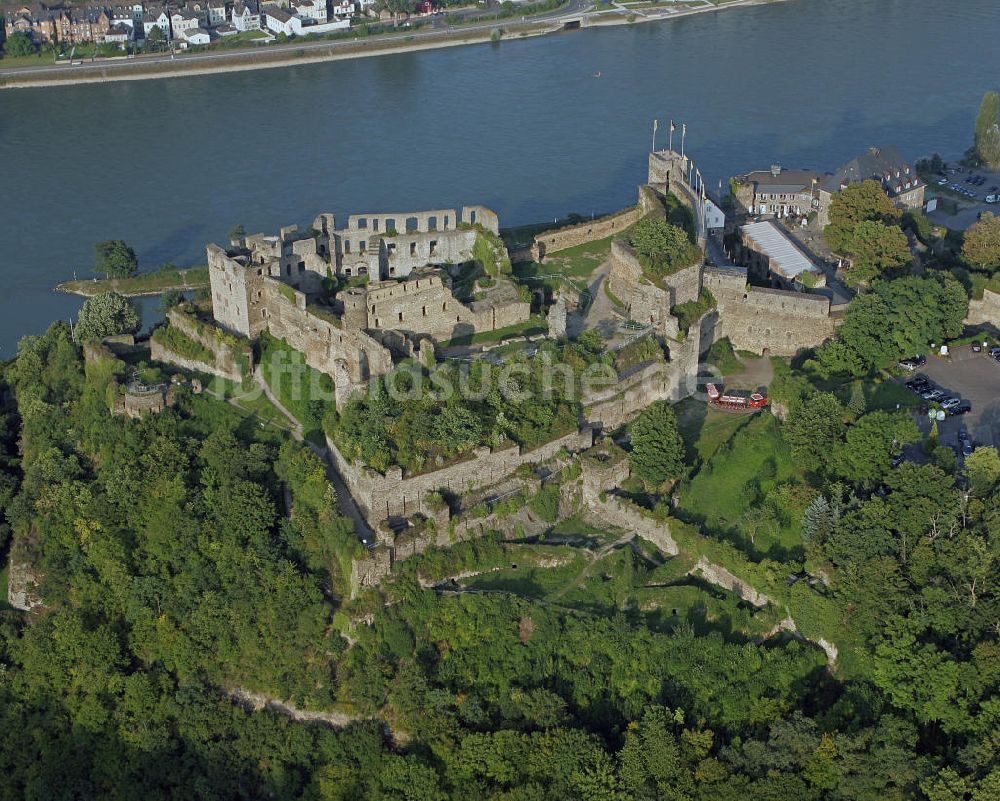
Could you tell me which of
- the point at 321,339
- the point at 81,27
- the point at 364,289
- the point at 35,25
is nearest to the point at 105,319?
the point at 321,339

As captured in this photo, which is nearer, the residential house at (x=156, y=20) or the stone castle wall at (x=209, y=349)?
the stone castle wall at (x=209, y=349)

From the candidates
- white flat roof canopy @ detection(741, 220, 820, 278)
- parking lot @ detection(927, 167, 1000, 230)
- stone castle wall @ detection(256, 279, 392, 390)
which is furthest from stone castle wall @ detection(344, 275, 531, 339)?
parking lot @ detection(927, 167, 1000, 230)

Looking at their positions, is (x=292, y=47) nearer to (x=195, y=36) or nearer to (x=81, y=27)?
(x=195, y=36)

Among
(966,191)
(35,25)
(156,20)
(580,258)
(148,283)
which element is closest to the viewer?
(580,258)

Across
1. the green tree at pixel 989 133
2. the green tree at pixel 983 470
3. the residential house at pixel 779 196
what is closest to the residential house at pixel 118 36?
the residential house at pixel 779 196

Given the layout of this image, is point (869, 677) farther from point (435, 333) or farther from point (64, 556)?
point (64, 556)

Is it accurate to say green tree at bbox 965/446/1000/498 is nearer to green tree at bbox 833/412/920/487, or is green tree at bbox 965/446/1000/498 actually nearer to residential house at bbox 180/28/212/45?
green tree at bbox 833/412/920/487

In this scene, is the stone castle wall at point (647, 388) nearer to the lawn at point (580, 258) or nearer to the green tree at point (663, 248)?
the green tree at point (663, 248)

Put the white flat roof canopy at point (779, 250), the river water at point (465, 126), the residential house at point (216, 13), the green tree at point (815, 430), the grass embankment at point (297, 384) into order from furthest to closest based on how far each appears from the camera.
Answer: the residential house at point (216, 13)
the river water at point (465, 126)
the white flat roof canopy at point (779, 250)
the grass embankment at point (297, 384)
the green tree at point (815, 430)
